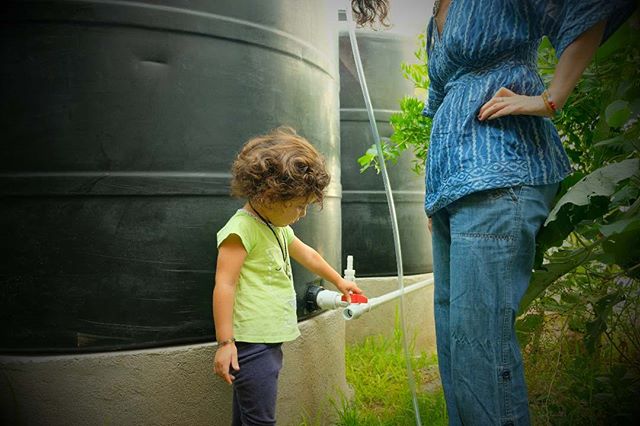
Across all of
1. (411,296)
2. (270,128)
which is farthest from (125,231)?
(411,296)

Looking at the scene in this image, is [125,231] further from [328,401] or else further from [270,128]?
[328,401]

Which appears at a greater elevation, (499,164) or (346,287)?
(499,164)

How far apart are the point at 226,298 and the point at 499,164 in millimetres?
614

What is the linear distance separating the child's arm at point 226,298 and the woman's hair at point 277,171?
121mm

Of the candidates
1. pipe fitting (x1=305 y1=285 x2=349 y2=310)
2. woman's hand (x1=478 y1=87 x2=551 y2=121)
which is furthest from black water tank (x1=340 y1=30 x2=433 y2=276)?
woman's hand (x1=478 y1=87 x2=551 y2=121)

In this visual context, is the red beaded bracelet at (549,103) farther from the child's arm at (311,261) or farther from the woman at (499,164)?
the child's arm at (311,261)

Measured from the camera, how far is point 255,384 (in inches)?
45.0

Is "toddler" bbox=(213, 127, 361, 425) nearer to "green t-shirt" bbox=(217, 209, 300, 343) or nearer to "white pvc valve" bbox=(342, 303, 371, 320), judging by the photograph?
"green t-shirt" bbox=(217, 209, 300, 343)

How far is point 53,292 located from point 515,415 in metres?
1.00

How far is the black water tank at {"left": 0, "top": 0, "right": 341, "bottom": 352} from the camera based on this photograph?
1.17m

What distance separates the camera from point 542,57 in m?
1.40

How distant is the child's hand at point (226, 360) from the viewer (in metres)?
1.09

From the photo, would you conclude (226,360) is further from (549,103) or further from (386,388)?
(386,388)

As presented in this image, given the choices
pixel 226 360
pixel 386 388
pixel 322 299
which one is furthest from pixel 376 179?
pixel 226 360
